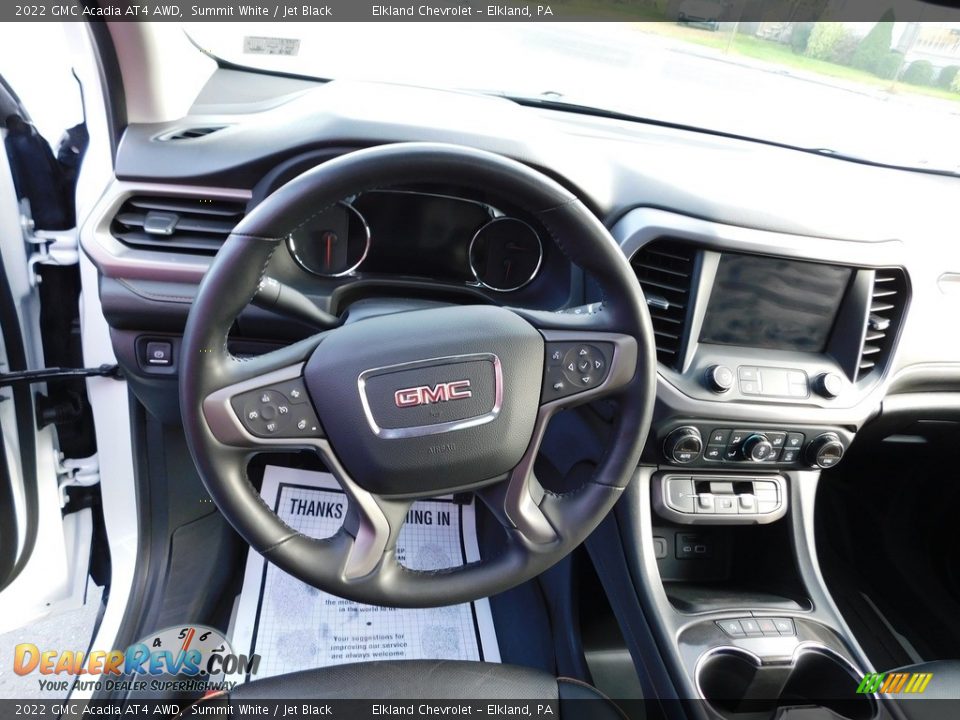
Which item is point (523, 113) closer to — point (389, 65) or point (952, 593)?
point (389, 65)

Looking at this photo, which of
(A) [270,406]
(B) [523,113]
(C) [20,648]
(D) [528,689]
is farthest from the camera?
(C) [20,648]

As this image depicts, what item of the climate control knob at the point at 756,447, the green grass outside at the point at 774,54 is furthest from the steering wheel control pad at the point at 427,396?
the green grass outside at the point at 774,54

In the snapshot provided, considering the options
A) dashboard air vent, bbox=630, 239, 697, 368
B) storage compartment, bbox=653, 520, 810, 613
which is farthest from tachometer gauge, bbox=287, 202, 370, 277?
storage compartment, bbox=653, 520, 810, 613

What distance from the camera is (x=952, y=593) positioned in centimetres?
177

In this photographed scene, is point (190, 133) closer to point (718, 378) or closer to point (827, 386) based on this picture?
point (718, 378)

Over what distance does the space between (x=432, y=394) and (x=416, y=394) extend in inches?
0.9

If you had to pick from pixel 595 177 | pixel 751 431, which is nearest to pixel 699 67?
pixel 595 177

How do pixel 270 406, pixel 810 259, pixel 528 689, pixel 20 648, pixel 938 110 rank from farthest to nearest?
pixel 938 110 < pixel 20 648 < pixel 810 259 < pixel 528 689 < pixel 270 406

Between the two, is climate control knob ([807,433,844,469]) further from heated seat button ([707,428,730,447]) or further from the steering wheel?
the steering wheel

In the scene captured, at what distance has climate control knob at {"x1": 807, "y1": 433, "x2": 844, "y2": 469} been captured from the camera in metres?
1.29

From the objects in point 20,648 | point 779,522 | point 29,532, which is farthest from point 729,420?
point 20,648

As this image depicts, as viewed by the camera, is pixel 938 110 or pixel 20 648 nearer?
pixel 20 648

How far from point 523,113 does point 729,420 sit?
743mm

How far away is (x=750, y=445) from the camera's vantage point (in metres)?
1.26
